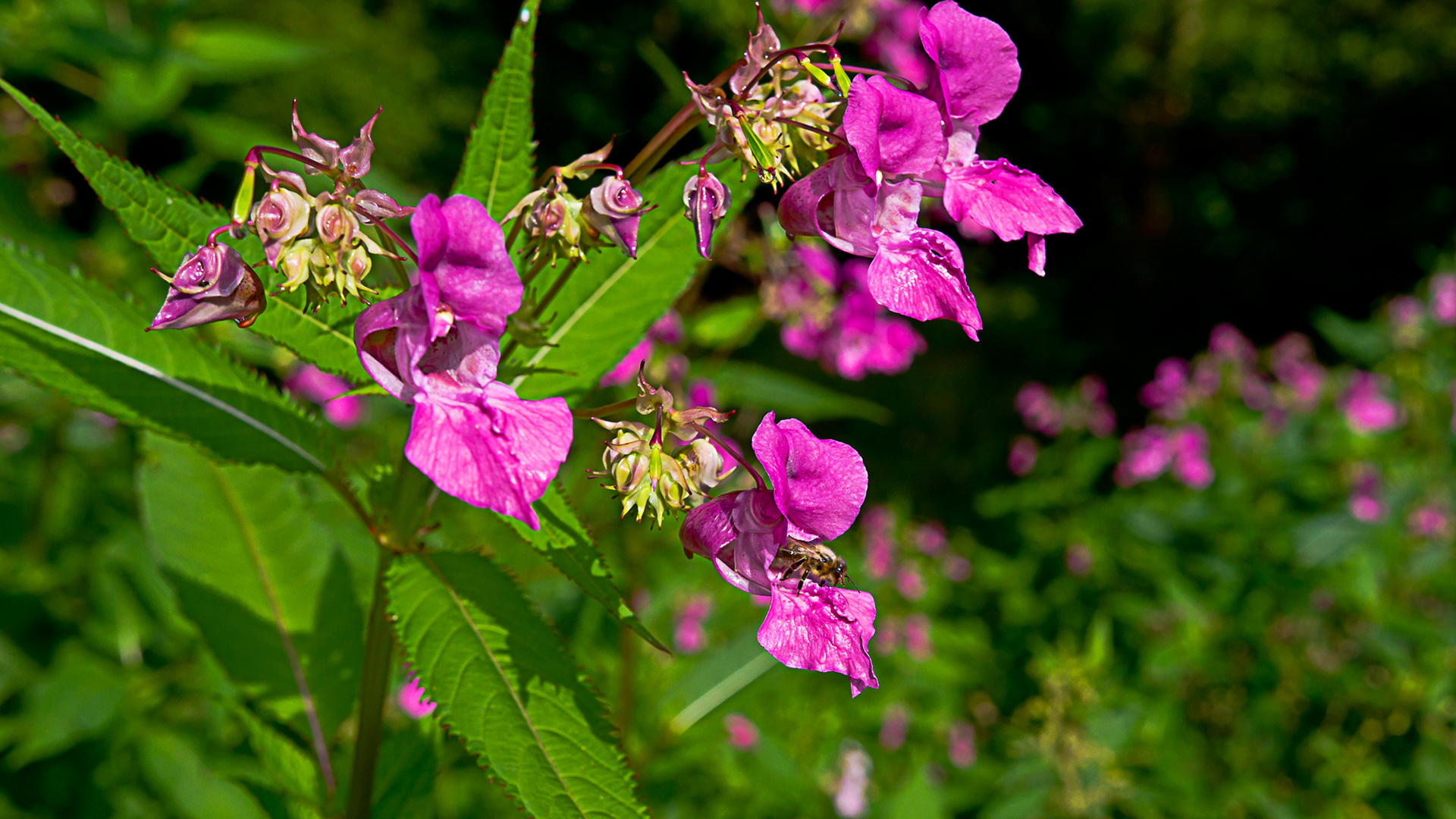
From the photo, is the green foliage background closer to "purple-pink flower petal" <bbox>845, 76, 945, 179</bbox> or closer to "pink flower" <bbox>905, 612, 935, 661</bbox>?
"pink flower" <bbox>905, 612, 935, 661</bbox>

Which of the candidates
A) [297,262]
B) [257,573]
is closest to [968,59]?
[297,262]

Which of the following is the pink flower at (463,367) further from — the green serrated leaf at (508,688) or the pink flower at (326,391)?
the pink flower at (326,391)

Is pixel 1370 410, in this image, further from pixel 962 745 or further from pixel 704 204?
pixel 704 204

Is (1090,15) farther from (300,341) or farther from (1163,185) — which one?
(300,341)

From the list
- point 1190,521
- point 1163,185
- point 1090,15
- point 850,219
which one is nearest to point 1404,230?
point 1163,185

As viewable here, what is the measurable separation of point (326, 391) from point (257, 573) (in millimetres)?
2310

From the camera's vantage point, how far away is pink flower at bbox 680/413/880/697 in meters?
0.78

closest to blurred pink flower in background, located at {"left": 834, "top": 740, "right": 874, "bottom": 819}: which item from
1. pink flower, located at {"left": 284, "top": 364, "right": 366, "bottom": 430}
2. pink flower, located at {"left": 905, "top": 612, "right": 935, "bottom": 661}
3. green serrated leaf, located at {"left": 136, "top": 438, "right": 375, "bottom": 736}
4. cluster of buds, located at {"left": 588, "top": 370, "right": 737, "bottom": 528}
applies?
pink flower, located at {"left": 905, "top": 612, "right": 935, "bottom": 661}

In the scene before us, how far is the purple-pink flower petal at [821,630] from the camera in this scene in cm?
→ 79

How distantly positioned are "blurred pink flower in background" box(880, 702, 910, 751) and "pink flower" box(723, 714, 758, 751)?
1193 mm

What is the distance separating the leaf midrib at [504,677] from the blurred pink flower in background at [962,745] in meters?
3.22

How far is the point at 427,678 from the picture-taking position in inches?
33.0

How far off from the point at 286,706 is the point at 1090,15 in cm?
1033

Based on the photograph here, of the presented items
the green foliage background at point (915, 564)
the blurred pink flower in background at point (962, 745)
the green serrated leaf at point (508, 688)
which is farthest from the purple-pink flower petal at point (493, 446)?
the blurred pink flower in background at point (962, 745)
